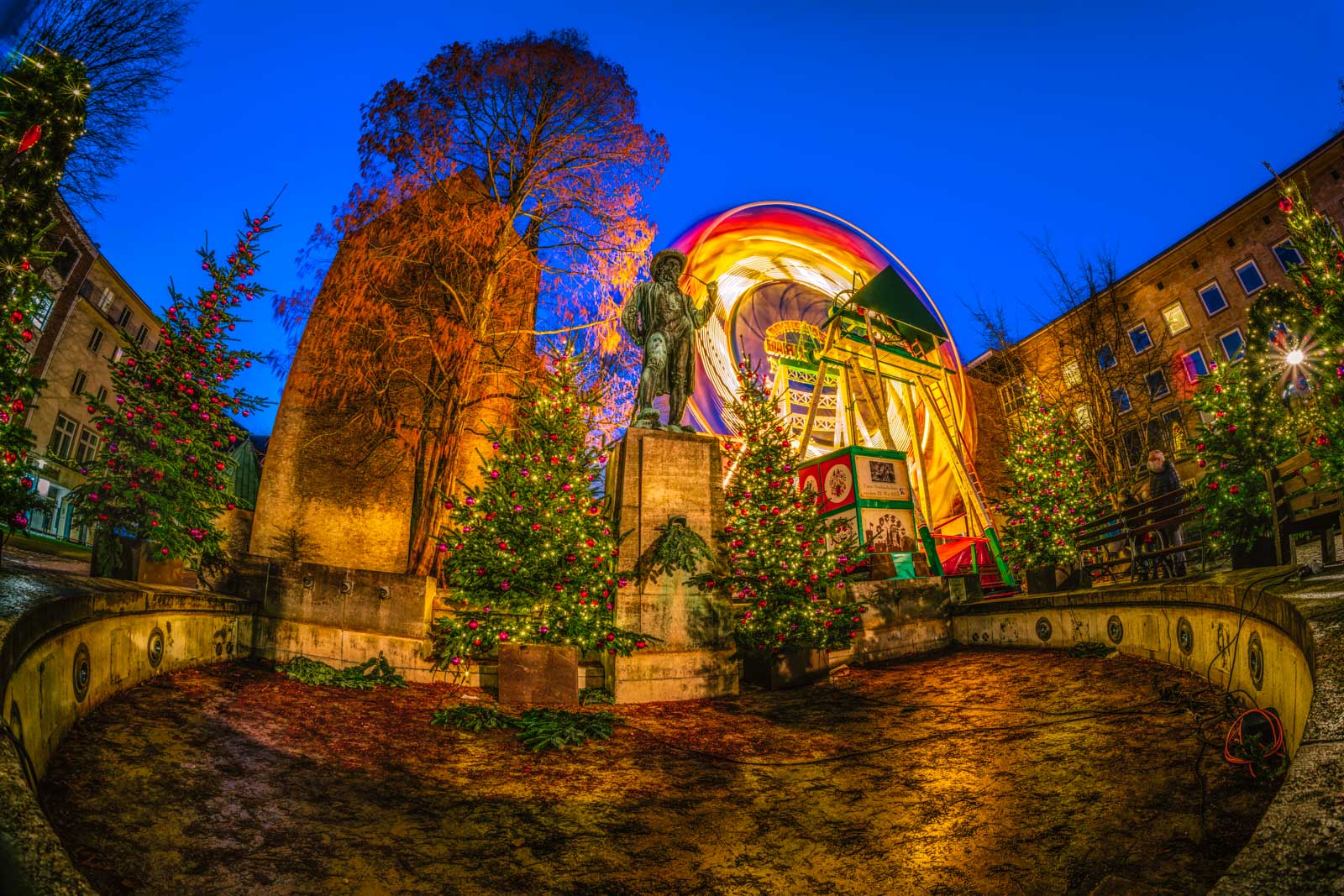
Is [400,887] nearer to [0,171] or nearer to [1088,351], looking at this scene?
[0,171]

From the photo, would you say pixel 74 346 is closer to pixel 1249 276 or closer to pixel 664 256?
pixel 664 256

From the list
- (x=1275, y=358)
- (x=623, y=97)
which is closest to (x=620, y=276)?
(x=623, y=97)

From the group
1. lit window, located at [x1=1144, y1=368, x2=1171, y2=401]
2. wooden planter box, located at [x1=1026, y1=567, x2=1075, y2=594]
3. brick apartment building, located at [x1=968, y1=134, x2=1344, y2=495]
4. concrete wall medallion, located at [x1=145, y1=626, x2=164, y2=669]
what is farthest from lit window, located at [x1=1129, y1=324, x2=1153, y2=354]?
concrete wall medallion, located at [x1=145, y1=626, x2=164, y2=669]

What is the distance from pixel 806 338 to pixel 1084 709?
726 inches

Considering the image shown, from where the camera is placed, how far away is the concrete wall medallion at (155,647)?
6.18 metres

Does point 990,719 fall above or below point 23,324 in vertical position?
below

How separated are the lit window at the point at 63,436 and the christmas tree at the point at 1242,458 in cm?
3866

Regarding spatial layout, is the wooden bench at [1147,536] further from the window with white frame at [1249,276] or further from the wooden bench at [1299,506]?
the window with white frame at [1249,276]

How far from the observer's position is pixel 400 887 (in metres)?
3.25

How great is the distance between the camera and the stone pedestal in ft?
27.4

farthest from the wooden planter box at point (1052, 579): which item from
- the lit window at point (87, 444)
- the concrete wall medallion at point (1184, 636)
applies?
the lit window at point (87, 444)

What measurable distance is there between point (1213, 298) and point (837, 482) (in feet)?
92.2

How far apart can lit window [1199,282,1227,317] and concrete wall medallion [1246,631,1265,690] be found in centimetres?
3448

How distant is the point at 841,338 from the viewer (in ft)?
72.2
